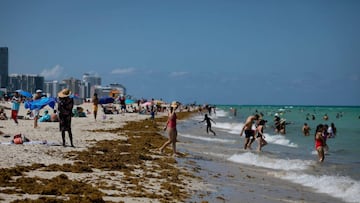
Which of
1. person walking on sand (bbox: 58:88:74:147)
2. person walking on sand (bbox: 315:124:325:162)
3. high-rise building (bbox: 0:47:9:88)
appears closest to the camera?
person walking on sand (bbox: 58:88:74:147)

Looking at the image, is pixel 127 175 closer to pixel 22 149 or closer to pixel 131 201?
pixel 131 201

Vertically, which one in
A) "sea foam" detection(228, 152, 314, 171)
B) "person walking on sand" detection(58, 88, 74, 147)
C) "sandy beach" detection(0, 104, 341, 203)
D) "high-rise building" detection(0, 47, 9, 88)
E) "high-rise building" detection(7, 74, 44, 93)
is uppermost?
"high-rise building" detection(0, 47, 9, 88)

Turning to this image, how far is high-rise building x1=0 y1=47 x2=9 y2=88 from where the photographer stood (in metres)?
124

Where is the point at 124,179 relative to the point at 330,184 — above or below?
above

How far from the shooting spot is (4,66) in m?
137

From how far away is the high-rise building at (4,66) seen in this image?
12430 centimetres

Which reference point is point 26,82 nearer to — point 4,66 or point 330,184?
point 4,66

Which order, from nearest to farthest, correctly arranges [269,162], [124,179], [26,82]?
1. [124,179]
2. [269,162]
3. [26,82]

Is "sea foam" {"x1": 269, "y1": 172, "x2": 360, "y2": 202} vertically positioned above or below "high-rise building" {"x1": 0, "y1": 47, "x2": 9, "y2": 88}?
below

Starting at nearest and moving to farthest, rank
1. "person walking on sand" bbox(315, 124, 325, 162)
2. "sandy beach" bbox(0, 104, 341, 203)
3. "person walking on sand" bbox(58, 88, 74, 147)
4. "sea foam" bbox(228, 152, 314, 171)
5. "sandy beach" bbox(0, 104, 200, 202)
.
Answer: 1. "sandy beach" bbox(0, 104, 200, 202)
2. "sandy beach" bbox(0, 104, 341, 203)
3. "person walking on sand" bbox(58, 88, 74, 147)
4. "sea foam" bbox(228, 152, 314, 171)
5. "person walking on sand" bbox(315, 124, 325, 162)

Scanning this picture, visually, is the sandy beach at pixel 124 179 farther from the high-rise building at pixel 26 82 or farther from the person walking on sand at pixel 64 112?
the high-rise building at pixel 26 82

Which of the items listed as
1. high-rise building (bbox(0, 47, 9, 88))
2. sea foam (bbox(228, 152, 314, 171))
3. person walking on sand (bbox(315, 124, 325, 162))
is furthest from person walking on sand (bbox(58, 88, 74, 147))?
high-rise building (bbox(0, 47, 9, 88))

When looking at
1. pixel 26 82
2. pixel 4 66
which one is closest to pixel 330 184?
pixel 26 82

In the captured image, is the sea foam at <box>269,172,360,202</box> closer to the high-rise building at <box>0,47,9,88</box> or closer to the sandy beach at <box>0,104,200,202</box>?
the sandy beach at <box>0,104,200,202</box>
